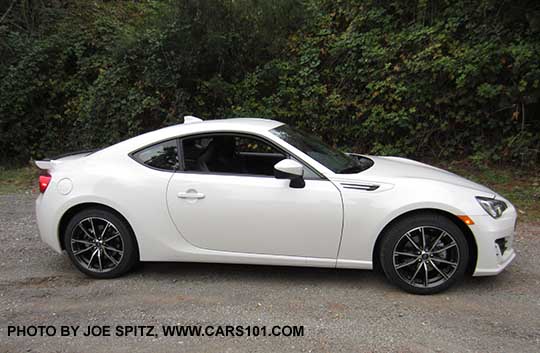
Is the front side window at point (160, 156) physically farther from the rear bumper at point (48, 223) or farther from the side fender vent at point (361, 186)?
the side fender vent at point (361, 186)

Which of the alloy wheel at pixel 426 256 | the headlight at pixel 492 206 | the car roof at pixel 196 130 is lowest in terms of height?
the alloy wheel at pixel 426 256

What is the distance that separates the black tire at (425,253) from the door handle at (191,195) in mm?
1652

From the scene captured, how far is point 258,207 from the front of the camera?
161 inches

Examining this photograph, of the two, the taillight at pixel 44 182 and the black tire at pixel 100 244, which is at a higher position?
the taillight at pixel 44 182

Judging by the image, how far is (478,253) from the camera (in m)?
3.93

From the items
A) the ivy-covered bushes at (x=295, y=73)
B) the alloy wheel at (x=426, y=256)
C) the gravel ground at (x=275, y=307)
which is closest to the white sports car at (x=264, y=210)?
the alloy wheel at (x=426, y=256)

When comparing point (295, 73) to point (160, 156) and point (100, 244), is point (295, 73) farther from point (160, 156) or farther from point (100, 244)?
point (100, 244)

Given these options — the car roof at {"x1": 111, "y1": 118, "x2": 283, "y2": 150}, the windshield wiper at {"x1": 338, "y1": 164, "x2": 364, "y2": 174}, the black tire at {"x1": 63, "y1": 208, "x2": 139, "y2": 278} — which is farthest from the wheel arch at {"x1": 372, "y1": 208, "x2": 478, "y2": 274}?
the black tire at {"x1": 63, "y1": 208, "x2": 139, "y2": 278}

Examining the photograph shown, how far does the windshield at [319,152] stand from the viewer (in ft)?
14.2

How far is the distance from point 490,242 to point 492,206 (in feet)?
1.07

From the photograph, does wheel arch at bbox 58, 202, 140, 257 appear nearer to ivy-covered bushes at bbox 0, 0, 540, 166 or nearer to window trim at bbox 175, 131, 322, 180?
window trim at bbox 175, 131, 322, 180

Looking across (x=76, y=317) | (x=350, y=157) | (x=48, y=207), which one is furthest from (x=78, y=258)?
(x=350, y=157)

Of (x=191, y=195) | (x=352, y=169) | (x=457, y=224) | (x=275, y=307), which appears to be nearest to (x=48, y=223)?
(x=191, y=195)

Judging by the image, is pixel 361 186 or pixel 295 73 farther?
pixel 295 73
